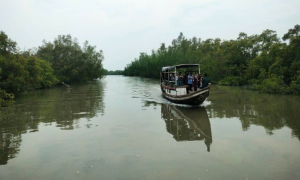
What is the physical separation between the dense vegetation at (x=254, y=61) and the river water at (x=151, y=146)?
12.8m

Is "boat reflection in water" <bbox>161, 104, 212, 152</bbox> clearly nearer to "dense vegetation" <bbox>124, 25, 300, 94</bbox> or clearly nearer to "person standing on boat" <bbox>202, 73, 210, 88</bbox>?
"person standing on boat" <bbox>202, 73, 210, 88</bbox>

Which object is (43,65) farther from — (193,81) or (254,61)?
(254,61)

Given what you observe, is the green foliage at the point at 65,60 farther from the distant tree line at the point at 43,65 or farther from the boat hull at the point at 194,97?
the boat hull at the point at 194,97

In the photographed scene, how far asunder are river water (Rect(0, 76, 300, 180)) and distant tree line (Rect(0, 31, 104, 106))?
851cm

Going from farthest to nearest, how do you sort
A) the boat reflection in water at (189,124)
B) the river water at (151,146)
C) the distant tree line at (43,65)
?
the distant tree line at (43,65) < the boat reflection in water at (189,124) < the river water at (151,146)

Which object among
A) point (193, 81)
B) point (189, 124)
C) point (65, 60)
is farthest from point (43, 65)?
point (189, 124)

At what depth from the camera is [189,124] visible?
10.8 metres

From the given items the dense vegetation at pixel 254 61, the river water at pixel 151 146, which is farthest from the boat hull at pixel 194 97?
the dense vegetation at pixel 254 61

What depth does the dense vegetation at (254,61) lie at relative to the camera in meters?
23.5

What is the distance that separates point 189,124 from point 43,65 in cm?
2781

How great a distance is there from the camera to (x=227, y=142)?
804cm

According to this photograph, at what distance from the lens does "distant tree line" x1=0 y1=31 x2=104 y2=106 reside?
792 inches

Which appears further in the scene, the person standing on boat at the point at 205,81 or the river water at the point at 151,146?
the person standing on boat at the point at 205,81

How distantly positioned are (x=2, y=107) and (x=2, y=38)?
7.53m
